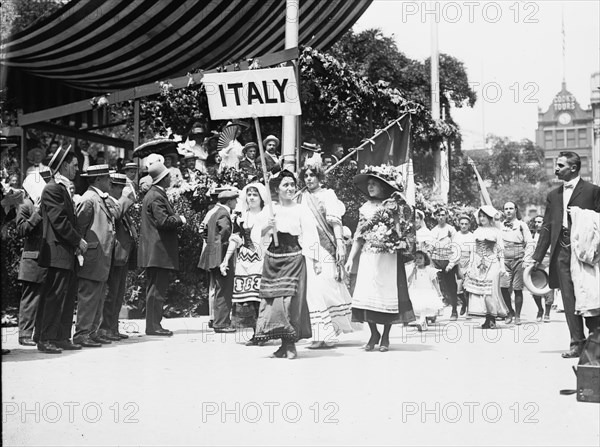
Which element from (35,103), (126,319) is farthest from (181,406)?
(35,103)

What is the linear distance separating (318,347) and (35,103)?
46.2 ft

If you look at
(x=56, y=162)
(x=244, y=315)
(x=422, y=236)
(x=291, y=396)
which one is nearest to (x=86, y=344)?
(x=56, y=162)

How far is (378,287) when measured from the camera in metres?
9.19

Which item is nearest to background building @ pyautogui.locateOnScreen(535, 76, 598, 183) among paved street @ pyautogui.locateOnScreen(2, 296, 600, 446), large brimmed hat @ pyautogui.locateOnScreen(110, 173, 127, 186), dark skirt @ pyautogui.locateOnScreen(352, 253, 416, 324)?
dark skirt @ pyautogui.locateOnScreen(352, 253, 416, 324)

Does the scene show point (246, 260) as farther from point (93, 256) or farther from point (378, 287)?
point (93, 256)

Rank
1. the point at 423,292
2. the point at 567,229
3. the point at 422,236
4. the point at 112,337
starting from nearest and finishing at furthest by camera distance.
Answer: the point at 567,229 → the point at 112,337 → the point at 423,292 → the point at 422,236

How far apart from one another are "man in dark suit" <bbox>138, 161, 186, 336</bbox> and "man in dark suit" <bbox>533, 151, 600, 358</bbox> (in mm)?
4222

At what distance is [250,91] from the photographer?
10070 millimetres

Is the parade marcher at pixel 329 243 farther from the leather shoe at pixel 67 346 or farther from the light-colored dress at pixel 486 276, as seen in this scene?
the light-colored dress at pixel 486 276

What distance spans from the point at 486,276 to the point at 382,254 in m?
3.45

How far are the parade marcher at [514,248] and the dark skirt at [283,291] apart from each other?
5.56 m

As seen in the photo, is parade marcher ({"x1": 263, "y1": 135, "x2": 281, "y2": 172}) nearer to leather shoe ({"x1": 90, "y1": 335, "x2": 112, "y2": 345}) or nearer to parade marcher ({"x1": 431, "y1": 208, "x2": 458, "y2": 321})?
parade marcher ({"x1": 431, "y1": 208, "x2": 458, "y2": 321})

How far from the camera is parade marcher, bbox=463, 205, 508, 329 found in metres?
12.1

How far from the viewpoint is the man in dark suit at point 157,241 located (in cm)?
1012
